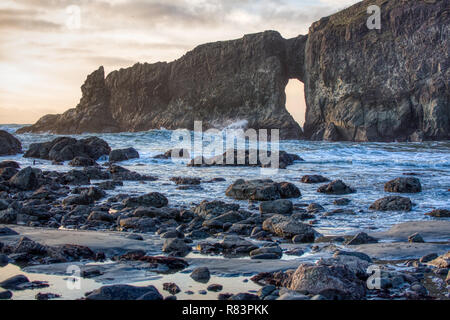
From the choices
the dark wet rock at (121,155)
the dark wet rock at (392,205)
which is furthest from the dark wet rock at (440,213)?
the dark wet rock at (121,155)

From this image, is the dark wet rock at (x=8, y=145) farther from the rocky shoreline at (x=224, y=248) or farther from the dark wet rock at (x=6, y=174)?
the rocky shoreline at (x=224, y=248)

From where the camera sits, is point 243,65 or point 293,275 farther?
point 243,65

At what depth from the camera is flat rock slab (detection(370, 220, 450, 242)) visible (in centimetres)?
562

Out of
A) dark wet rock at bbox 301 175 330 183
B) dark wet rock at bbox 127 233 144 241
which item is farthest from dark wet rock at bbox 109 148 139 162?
dark wet rock at bbox 127 233 144 241

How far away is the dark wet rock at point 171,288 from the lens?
3.59 m

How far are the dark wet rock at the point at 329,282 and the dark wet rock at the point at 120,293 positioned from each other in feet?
3.63

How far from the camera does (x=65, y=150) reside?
20.1 m

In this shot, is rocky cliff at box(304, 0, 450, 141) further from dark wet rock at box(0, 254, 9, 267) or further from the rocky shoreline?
dark wet rock at box(0, 254, 9, 267)

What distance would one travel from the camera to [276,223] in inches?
237

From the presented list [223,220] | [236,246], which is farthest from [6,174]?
[236,246]
